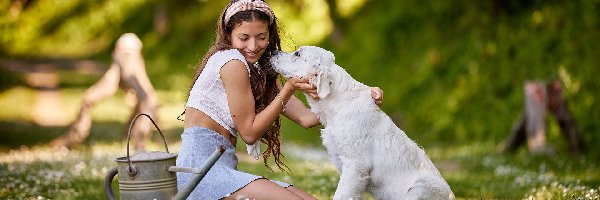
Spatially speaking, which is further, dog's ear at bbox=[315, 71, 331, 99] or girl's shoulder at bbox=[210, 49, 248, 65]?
girl's shoulder at bbox=[210, 49, 248, 65]

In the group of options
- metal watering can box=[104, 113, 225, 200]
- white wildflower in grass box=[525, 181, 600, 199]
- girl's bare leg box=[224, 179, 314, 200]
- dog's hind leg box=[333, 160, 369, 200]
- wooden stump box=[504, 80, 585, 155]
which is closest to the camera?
metal watering can box=[104, 113, 225, 200]

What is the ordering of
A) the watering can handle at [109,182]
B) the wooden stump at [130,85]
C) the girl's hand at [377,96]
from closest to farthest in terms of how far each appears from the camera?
the watering can handle at [109,182]
the girl's hand at [377,96]
the wooden stump at [130,85]

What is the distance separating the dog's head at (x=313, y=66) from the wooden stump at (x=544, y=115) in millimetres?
7516

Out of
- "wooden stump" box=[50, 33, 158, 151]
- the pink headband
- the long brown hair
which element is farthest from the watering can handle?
"wooden stump" box=[50, 33, 158, 151]

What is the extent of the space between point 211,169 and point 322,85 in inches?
34.1

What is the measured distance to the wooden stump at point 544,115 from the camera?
12500mm

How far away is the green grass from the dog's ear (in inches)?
81.0

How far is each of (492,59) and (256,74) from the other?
10274mm

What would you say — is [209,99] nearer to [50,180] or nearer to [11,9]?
[50,180]

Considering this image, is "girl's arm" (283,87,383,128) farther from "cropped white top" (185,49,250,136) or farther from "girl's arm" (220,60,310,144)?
"cropped white top" (185,49,250,136)

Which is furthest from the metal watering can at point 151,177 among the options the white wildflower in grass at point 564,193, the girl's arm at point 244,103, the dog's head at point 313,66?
the white wildflower in grass at point 564,193

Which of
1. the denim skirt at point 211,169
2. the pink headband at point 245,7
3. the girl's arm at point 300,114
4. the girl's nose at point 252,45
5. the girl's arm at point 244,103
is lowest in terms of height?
the denim skirt at point 211,169

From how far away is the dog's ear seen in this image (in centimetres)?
565

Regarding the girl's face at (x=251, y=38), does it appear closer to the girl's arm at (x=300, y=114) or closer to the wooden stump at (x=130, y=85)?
the girl's arm at (x=300, y=114)
